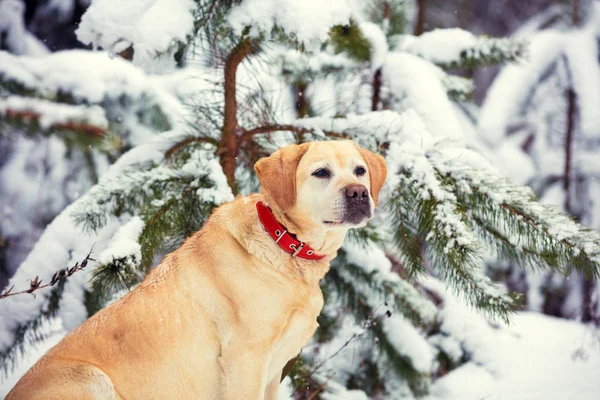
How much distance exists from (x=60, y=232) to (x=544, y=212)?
2.34 m

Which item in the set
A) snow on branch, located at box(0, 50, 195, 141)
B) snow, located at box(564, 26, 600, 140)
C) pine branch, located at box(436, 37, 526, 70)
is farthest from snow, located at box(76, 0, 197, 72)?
snow, located at box(564, 26, 600, 140)

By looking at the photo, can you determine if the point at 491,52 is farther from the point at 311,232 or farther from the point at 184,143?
the point at 184,143

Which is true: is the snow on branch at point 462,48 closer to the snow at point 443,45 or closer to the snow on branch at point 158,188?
the snow at point 443,45

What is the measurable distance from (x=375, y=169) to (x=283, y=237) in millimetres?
528

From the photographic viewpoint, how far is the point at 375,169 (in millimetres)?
2465

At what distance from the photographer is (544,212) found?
7.59ft

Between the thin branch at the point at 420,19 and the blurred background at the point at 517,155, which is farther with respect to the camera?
the blurred background at the point at 517,155

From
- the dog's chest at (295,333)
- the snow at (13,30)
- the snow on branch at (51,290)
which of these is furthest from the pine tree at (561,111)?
the snow at (13,30)

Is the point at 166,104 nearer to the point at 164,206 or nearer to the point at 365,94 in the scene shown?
the point at 365,94

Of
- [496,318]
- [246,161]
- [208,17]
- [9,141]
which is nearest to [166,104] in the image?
[246,161]

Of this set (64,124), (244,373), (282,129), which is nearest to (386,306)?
(282,129)

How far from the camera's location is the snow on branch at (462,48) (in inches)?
130

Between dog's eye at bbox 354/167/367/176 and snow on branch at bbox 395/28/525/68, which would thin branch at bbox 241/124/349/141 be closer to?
dog's eye at bbox 354/167/367/176

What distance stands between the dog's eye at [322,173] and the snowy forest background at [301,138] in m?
0.35
